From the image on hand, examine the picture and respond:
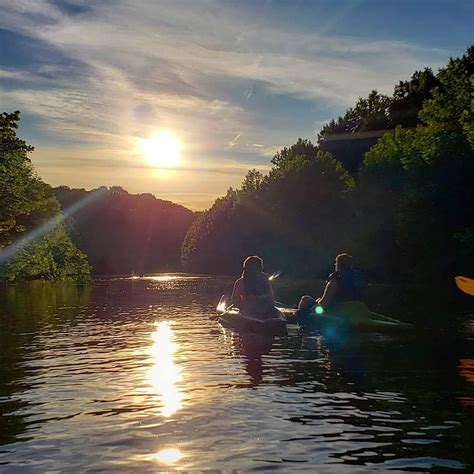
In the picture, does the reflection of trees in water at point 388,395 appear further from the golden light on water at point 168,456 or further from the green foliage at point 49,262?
Answer: the green foliage at point 49,262

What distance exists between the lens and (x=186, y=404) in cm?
1265

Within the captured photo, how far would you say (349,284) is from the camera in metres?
23.7

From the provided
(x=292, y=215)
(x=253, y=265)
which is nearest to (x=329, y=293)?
(x=253, y=265)

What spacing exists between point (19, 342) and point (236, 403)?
12270mm

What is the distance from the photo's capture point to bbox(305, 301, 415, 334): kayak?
76.3 ft

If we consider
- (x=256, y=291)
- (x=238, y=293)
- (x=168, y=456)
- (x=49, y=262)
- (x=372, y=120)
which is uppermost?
(x=372, y=120)

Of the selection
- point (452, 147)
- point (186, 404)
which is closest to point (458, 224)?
point (452, 147)

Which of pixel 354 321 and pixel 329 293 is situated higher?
pixel 329 293

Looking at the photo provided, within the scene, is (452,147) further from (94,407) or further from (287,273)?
(94,407)

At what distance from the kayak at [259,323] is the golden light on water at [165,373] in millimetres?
2412

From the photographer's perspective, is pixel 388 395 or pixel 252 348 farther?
pixel 252 348

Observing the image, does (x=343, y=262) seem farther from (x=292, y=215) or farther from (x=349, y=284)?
(x=292, y=215)

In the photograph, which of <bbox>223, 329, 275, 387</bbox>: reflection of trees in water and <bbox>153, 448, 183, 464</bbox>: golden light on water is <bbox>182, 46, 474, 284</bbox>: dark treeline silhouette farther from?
<bbox>153, 448, 183, 464</bbox>: golden light on water

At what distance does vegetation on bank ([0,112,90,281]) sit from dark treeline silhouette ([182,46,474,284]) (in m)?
26.5
